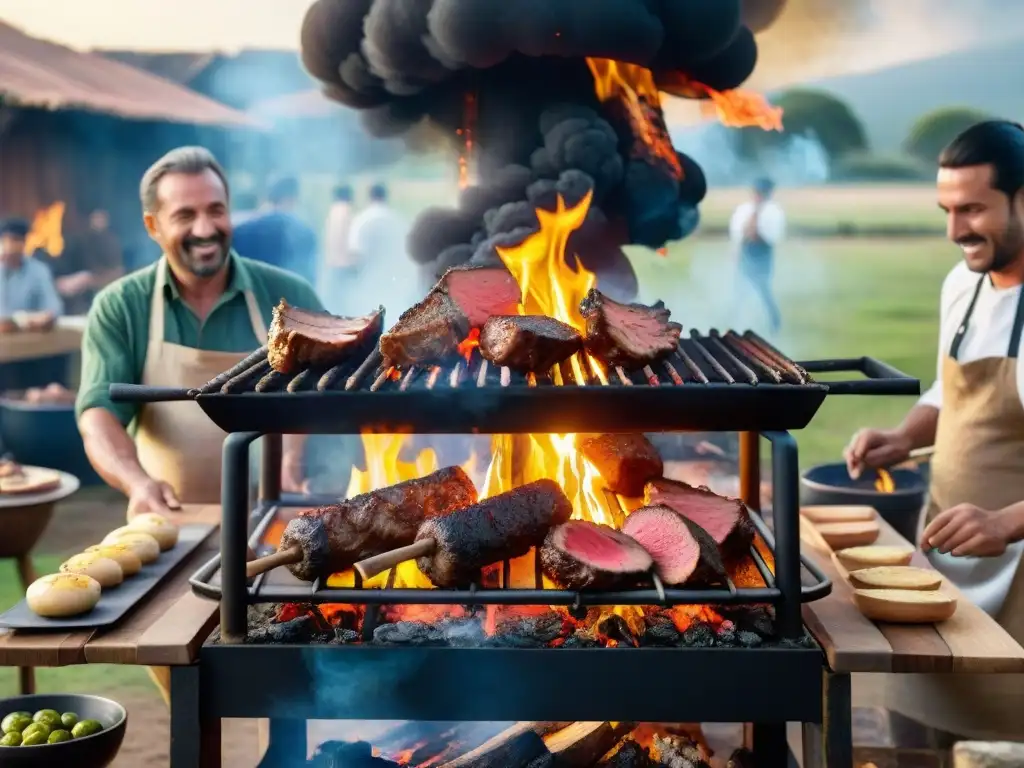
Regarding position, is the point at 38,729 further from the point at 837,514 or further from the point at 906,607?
the point at 837,514

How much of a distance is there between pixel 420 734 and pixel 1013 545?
2335 mm

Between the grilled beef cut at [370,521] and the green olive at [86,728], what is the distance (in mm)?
907

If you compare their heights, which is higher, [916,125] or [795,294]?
[916,125]

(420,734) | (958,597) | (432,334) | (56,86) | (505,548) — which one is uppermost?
(56,86)

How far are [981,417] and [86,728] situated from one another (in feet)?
11.4

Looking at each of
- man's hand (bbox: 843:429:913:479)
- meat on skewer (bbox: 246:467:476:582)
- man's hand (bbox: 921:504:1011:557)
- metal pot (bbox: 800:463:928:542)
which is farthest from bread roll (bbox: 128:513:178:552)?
metal pot (bbox: 800:463:928:542)

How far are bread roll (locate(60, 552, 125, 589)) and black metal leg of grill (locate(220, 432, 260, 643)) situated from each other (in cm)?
53

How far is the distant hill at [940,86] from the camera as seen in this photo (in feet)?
48.0

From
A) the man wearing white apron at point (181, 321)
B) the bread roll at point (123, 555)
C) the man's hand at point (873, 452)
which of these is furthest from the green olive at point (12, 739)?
the man's hand at point (873, 452)

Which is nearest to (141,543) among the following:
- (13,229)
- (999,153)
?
(999,153)

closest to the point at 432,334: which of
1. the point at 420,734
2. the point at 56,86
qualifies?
the point at 420,734

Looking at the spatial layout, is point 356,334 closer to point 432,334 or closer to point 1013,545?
point 432,334

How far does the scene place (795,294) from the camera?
15750 mm

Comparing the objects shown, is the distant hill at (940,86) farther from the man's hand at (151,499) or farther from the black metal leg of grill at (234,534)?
the black metal leg of grill at (234,534)
